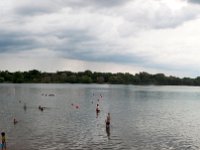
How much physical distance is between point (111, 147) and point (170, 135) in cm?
1310

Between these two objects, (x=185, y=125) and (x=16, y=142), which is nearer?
(x=16, y=142)

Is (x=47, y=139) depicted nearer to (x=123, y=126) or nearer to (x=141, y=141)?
(x=141, y=141)

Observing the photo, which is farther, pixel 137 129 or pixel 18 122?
pixel 18 122

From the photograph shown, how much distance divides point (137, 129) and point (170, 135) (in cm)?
684

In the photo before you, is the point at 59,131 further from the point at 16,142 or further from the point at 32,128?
the point at 16,142

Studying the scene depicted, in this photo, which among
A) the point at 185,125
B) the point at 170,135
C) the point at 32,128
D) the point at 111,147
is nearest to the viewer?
the point at 111,147

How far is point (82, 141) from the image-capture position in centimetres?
4875

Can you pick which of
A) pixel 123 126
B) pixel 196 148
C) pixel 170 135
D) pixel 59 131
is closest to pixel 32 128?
pixel 59 131

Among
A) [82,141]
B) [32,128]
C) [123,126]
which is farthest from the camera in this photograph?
[123,126]

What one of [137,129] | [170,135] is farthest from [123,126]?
[170,135]

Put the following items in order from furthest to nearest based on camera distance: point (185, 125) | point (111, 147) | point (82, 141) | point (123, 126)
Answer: point (185, 125) < point (123, 126) < point (82, 141) < point (111, 147)

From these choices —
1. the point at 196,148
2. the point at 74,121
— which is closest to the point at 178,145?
the point at 196,148

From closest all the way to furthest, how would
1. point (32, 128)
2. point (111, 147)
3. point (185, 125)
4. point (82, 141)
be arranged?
point (111, 147), point (82, 141), point (32, 128), point (185, 125)

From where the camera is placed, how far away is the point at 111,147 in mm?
45375
